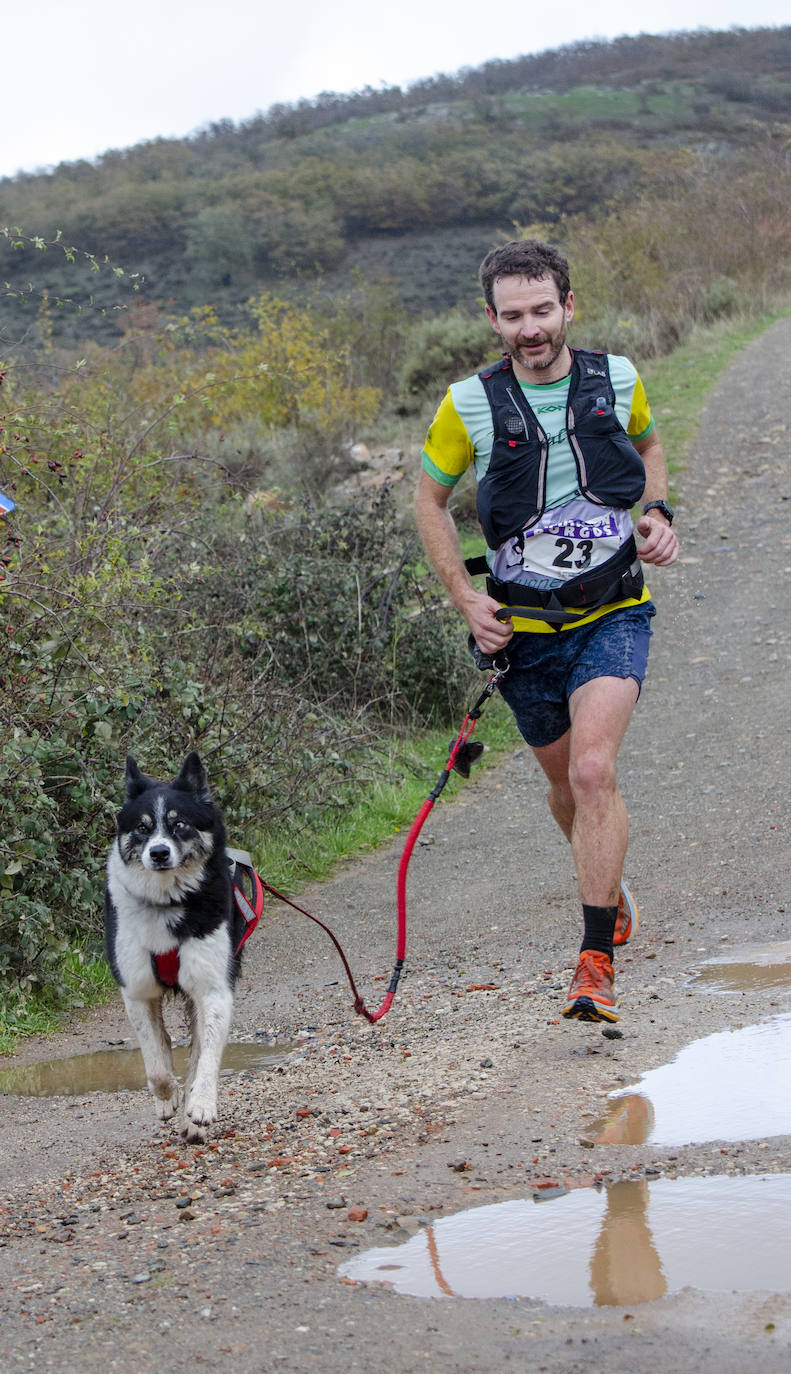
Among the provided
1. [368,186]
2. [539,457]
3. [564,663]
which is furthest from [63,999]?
[368,186]

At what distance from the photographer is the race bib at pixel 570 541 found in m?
4.33

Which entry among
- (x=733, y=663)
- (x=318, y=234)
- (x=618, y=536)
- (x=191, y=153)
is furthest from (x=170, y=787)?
(x=191, y=153)

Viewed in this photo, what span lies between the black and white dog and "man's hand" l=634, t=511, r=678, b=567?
1.71 meters

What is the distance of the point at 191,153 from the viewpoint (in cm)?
7094

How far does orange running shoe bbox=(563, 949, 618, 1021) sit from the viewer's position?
4086 millimetres

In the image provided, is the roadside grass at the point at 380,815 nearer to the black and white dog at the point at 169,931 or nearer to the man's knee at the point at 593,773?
the man's knee at the point at 593,773

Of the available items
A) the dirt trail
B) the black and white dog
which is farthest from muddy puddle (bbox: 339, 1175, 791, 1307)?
the black and white dog

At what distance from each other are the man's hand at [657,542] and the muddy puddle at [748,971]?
1404 mm

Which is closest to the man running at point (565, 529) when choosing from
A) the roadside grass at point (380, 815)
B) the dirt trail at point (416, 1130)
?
the dirt trail at point (416, 1130)

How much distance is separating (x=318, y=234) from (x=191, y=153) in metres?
19.2

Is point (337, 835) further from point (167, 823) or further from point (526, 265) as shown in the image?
point (526, 265)

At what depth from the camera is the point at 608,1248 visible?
2693 mm

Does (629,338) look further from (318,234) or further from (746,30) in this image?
(746,30)

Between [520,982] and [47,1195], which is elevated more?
[47,1195]
